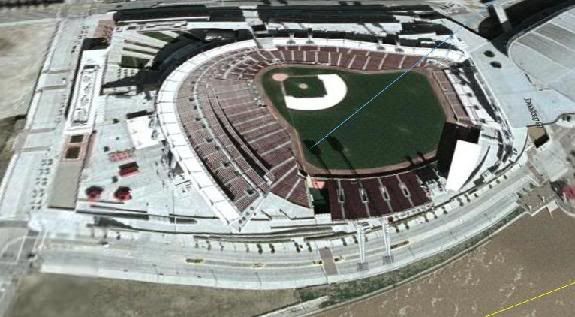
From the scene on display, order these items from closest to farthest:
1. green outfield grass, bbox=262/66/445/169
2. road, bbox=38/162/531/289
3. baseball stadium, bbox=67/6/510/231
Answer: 1. road, bbox=38/162/531/289
2. baseball stadium, bbox=67/6/510/231
3. green outfield grass, bbox=262/66/445/169

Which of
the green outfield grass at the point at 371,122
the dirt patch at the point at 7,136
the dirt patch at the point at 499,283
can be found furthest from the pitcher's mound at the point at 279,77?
the dirt patch at the point at 499,283

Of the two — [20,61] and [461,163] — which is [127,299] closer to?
[461,163]

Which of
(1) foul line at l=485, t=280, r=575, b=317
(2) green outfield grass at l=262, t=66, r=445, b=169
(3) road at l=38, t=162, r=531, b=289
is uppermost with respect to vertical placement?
(2) green outfield grass at l=262, t=66, r=445, b=169

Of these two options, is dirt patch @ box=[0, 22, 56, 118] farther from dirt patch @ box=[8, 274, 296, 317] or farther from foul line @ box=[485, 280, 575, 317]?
foul line @ box=[485, 280, 575, 317]

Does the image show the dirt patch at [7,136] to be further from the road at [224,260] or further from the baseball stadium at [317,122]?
the baseball stadium at [317,122]

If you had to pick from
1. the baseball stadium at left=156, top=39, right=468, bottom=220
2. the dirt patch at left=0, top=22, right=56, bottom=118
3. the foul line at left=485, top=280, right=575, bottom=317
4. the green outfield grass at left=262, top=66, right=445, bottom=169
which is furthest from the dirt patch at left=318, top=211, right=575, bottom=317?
the dirt patch at left=0, top=22, right=56, bottom=118

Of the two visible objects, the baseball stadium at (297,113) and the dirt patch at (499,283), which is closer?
the dirt patch at (499,283)
